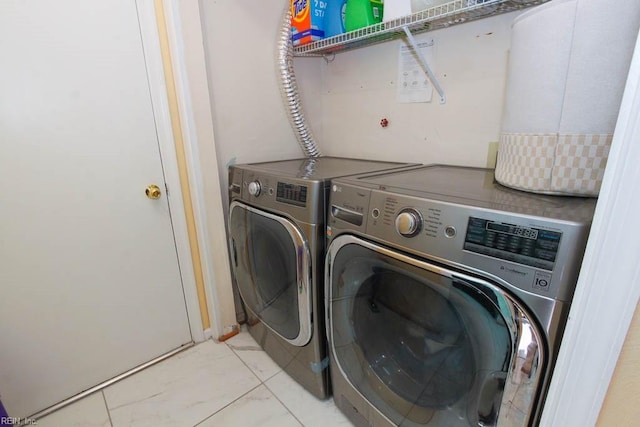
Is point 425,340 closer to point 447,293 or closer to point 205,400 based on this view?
point 447,293

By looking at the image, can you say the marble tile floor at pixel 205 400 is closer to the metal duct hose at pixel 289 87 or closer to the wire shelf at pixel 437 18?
the metal duct hose at pixel 289 87

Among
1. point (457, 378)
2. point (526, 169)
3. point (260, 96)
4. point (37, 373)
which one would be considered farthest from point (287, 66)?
point (37, 373)

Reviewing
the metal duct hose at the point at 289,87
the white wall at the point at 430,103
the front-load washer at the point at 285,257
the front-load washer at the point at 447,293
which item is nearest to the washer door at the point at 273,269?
the front-load washer at the point at 285,257

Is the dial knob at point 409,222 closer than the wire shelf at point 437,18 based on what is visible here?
Yes

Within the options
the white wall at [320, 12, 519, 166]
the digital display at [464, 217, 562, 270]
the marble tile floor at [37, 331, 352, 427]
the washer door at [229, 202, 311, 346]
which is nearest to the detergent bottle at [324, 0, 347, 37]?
the white wall at [320, 12, 519, 166]

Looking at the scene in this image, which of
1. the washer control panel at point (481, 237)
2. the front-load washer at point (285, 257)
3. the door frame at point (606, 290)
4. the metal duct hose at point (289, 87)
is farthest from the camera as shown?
the metal duct hose at point (289, 87)

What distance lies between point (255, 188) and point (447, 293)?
0.88 meters

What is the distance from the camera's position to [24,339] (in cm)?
→ 128

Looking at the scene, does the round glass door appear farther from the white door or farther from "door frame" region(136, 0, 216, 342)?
the white door

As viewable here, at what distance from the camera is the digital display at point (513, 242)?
585 millimetres

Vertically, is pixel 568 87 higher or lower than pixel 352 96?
lower

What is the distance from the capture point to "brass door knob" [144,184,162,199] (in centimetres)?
145

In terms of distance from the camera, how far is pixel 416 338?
0.89 metres

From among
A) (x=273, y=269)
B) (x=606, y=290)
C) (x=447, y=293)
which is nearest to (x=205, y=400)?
(x=273, y=269)
